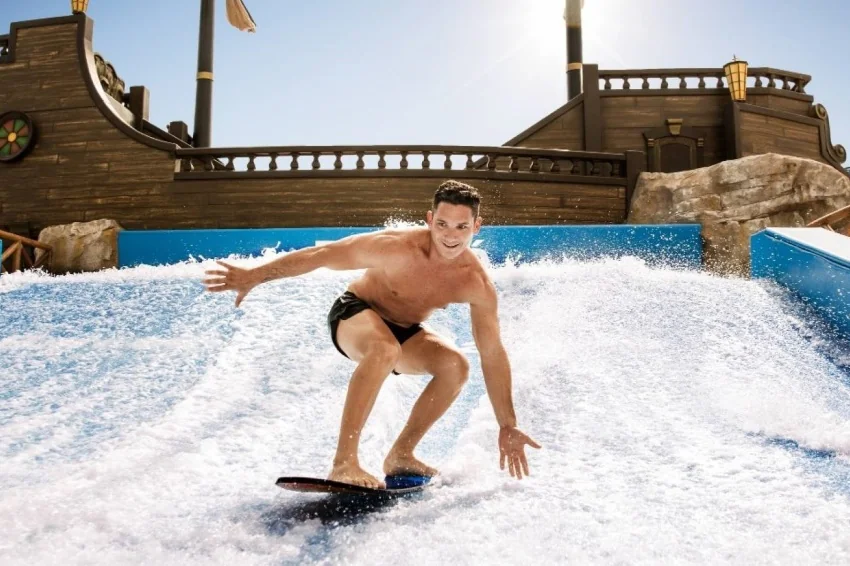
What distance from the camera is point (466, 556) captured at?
1.94 metres

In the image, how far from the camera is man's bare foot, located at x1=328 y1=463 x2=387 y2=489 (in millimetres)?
2277

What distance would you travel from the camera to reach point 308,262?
2.46m

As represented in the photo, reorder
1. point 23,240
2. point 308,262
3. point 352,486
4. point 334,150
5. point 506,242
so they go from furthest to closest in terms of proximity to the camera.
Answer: point 334,150 → point 23,240 → point 506,242 → point 308,262 → point 352,486

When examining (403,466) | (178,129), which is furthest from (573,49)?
(403,466)

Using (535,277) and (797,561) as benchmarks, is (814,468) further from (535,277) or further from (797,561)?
(535,277)

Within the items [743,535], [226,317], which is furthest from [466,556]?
[226,317]

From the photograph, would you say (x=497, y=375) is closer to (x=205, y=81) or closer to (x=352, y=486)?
(x=352, y=486)

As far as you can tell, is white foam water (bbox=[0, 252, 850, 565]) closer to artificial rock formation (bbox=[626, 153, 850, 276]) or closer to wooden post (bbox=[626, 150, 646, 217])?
artificial rock formation (bbox=[626, 153, 850, 276])

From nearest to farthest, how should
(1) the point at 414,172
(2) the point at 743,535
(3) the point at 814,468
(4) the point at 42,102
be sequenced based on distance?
1. (2) the point at 743,535
2. (3) the point at 814,468
3. (1) the point at 414,172
4. (4) the point at 42,102

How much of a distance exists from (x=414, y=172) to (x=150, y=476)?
851 centimetres

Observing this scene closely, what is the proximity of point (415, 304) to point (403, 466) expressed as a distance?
639mm

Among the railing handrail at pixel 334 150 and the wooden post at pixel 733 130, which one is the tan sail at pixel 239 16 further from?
the wooden post at pixel 733 130

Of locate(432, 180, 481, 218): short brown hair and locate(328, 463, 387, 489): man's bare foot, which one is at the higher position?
locate(432, 180, 481, 218): short brown hair

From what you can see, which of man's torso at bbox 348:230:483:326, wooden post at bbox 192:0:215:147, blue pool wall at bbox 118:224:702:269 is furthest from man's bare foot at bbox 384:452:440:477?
wooden post at bbox 192:0:215:147
